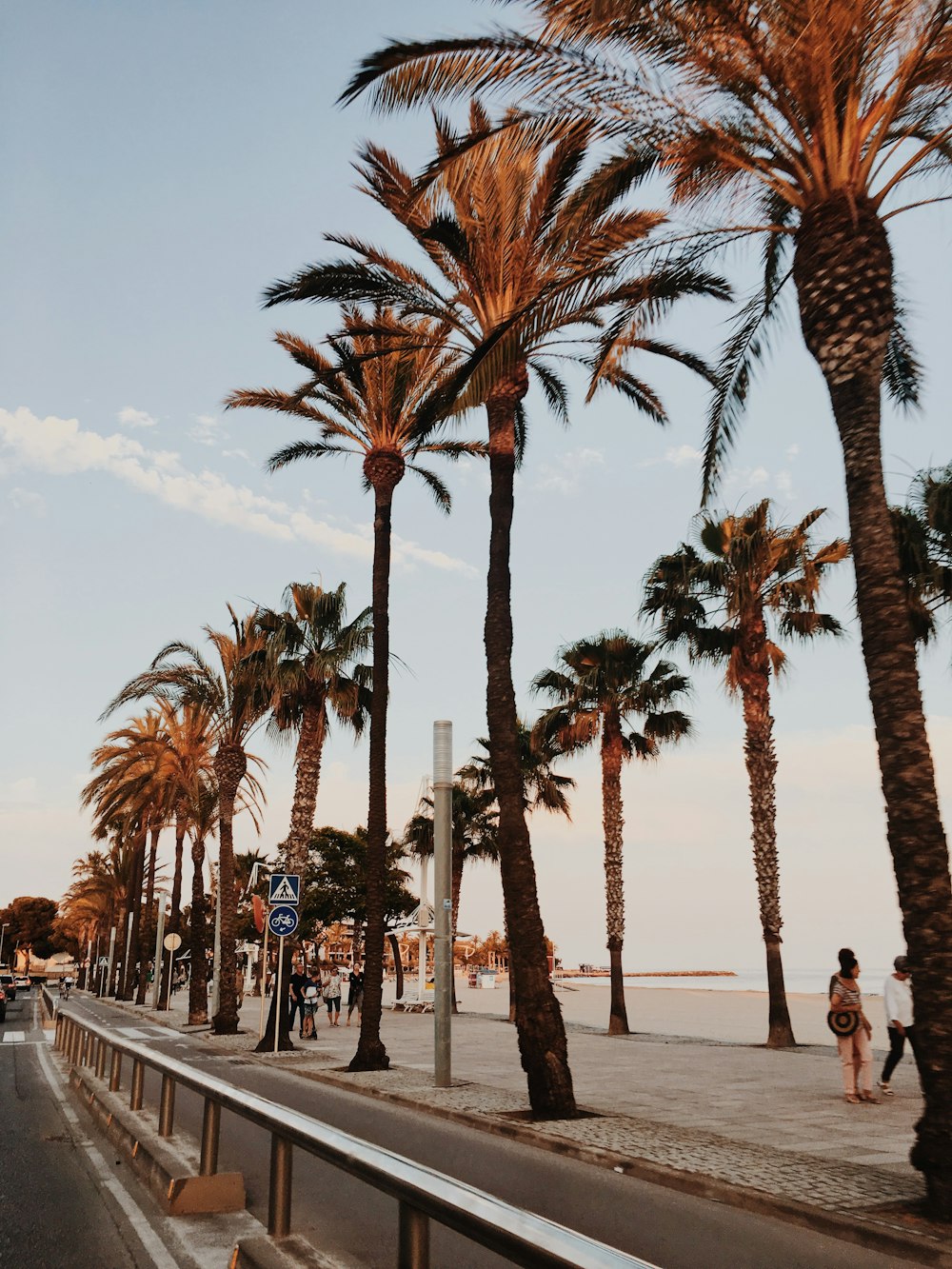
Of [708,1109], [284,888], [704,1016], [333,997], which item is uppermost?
[284,888]

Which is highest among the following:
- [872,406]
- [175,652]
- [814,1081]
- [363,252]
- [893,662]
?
[363,252]

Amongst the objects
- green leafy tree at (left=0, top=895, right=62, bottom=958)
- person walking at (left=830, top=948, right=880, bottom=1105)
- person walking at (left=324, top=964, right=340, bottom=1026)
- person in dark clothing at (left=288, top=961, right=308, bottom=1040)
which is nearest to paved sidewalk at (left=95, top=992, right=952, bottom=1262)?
person walking at (left=830, top=948, right=880, bottom=1105)

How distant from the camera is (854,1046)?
13117 mm

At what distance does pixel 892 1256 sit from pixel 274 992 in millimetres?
18412

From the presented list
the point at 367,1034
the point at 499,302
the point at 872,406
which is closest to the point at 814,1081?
the point at 367,1034

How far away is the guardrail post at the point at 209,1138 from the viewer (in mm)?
6465

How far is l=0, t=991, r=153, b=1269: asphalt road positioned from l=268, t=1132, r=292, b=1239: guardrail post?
83cm

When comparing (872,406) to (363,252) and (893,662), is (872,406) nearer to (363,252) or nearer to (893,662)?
(893,662)

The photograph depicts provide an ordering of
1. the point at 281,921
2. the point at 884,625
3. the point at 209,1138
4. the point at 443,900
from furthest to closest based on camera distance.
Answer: the point at 281,921 < the point at 443,900 < the point at 884,625 < the point at 209,1138

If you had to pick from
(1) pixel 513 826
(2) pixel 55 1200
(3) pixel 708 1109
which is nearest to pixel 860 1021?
(3) pixel 708 1109

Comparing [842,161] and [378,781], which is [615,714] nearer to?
[378,781]

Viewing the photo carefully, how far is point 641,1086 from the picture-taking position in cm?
1532

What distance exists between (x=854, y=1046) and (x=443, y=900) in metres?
6.03

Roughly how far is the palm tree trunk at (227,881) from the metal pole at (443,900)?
13.7 metres
